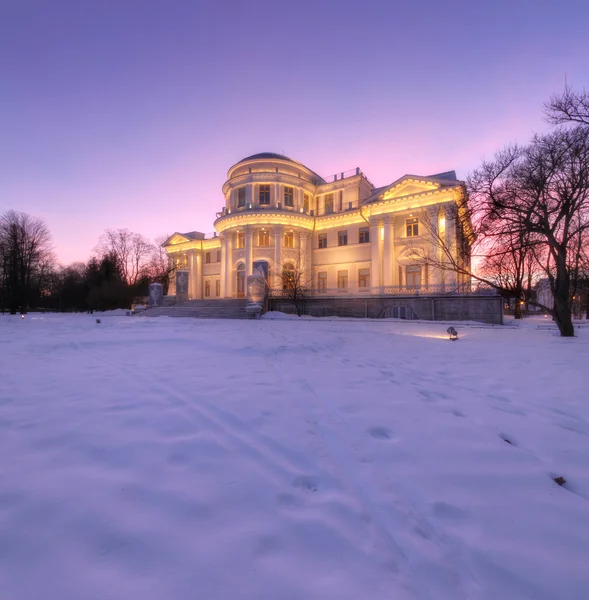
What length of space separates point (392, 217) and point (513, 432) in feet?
89.3

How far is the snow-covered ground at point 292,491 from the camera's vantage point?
142cm

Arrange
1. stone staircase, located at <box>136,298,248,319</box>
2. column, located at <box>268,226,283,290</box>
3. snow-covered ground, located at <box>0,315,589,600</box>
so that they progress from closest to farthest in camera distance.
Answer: snow-covered ground, located at <box>0,315,589,600</box>, stone staircase, located at <box>136,298,248,319</box>, column, located at <box>268,226,283,290</box>

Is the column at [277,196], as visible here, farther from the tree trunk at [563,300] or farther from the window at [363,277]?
the tree trunk at [563,300]

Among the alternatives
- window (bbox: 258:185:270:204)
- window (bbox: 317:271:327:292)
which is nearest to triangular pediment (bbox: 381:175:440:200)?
window (bbox: 317:271:327:292)

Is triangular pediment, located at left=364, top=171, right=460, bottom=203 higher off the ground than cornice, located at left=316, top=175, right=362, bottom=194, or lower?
lower

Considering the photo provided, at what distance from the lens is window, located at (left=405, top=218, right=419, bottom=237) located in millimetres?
27469

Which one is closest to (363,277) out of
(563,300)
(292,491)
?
(563,300)

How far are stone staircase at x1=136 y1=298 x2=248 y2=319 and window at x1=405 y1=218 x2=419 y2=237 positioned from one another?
16285 millimetres

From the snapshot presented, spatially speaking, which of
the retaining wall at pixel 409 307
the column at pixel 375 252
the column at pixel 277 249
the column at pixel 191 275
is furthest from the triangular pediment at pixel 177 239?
the column at pixel 375 252

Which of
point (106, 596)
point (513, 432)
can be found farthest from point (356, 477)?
point (513, 432)

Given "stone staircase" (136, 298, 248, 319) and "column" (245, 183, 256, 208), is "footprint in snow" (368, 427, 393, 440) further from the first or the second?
"column" (245, 183, 256, 208)

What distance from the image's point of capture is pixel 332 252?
32.8 meters

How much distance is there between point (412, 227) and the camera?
27.8 metres

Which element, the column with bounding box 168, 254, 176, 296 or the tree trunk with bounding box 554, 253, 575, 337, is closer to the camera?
the tree trunk with bounding box 554, 253, 575, 337
